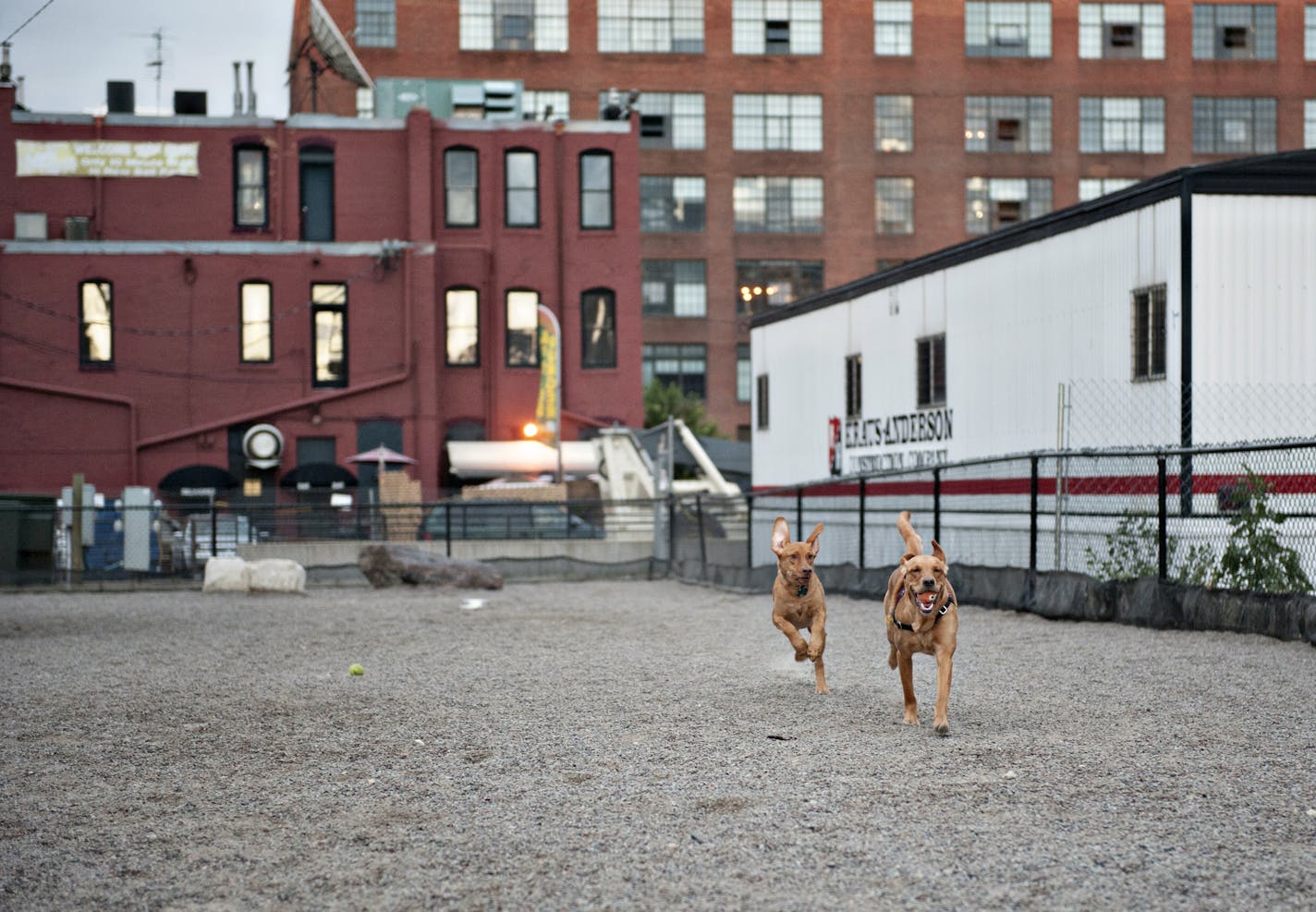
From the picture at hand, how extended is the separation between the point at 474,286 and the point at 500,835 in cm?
3976

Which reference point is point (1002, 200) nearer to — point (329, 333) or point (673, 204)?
point (673, 204)

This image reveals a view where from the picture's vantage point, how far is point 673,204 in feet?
229

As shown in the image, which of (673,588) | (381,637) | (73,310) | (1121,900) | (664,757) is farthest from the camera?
(73,310)

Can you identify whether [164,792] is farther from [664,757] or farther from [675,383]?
[675,383]

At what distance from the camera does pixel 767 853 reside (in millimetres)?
5906

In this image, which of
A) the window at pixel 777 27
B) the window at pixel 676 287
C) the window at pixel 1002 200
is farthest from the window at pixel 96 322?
the window at pixel 1002 200

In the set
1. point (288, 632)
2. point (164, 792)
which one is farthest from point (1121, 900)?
point (288, 632)

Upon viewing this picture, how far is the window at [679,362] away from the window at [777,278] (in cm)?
301

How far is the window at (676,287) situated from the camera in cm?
6975

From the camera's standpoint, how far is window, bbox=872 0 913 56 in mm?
70500

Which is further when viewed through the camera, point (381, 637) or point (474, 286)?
point (474, 286)

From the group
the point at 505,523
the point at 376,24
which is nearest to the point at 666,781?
the point at 505,523

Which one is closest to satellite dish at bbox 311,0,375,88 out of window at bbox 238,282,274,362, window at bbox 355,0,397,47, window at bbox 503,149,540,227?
window at bbox 503,149,540,227

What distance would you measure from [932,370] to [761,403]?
859 centimetres
